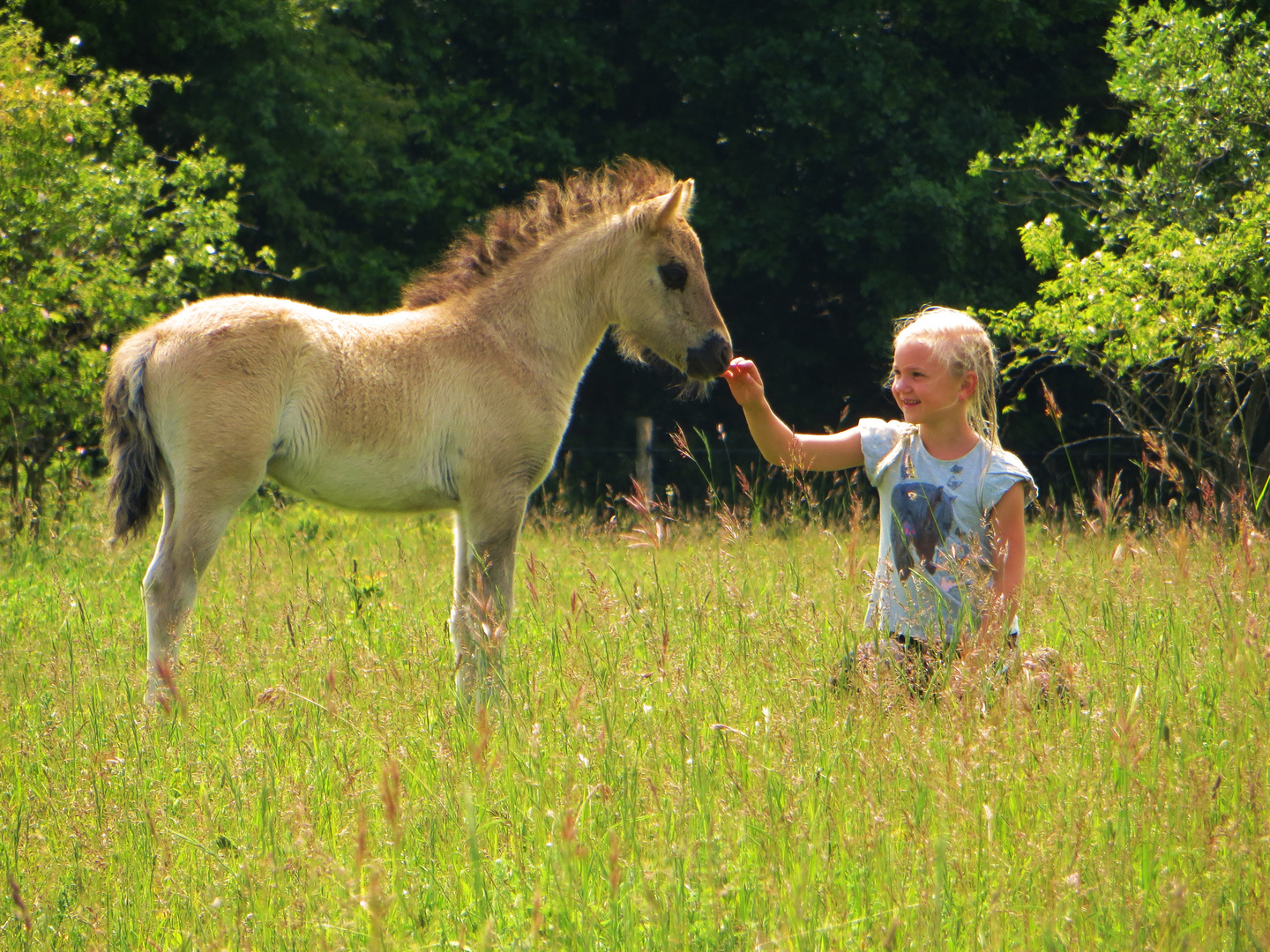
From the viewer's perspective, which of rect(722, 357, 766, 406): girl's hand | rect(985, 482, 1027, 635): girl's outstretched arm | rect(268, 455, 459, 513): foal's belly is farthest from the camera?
rect(268, 455, 459, 513): foal's belly

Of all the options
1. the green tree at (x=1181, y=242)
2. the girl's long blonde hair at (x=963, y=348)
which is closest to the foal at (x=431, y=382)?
the girl's long blonde hair at (x=963, y=348)

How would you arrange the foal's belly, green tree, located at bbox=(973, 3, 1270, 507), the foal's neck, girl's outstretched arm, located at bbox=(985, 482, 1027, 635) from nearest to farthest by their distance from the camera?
girl's outstretched arm, located at bbox=(985, 482, 1027, 635), the foal's belly, the foal's neck, green tree, located at bbox=(973, 3, 1270, 507)

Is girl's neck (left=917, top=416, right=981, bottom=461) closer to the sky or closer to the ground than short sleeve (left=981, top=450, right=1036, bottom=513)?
closer to the sky

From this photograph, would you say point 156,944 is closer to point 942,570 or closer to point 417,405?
point 942,570

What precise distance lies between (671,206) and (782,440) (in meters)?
2.07

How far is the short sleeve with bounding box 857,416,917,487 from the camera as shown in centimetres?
372

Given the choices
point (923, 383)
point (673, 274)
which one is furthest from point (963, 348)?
point (673, 274)

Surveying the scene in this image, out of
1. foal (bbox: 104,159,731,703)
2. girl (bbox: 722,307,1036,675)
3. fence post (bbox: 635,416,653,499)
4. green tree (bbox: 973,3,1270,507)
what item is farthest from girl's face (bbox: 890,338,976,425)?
fence post (bbox: 635,416,653,499)

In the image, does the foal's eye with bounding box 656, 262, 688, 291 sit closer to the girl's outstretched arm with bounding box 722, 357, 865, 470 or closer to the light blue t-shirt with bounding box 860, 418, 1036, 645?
the girl's outstretched arm with bounding box 722, 357, 865, 470

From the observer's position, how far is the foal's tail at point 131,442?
4.64 m

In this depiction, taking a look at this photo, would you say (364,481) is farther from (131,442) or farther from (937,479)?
(937,479)

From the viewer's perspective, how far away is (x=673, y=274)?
5492mm

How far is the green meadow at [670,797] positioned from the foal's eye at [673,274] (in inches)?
73.1

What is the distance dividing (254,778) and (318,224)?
52.5ft
